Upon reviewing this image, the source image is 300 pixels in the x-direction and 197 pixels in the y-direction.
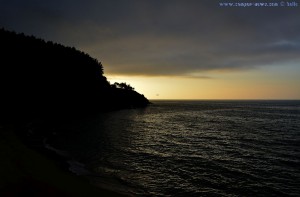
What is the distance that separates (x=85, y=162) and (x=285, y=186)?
67.3 feet

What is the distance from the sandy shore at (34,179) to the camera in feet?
53.5

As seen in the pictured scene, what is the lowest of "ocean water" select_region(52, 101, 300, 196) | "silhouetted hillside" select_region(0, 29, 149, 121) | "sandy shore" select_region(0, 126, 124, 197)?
"ocean water" select_region(52, 101, 300, 196)

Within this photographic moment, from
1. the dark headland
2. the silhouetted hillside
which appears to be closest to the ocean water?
the dark headland

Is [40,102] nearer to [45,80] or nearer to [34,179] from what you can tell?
[45,80]

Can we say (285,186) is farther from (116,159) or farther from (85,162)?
(85,162)

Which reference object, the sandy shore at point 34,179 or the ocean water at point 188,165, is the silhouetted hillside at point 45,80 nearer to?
the ocean water at point 188,165

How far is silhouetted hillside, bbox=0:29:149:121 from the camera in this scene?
231 feet

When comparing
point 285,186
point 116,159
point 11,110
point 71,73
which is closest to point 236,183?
point 285,186

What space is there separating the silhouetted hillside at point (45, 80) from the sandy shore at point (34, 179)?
34.1 m

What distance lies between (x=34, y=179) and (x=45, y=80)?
8207 cm

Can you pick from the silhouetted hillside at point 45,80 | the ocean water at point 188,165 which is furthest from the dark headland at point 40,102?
the ocean water at point 188,165

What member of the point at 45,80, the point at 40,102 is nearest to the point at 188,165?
the point at 40,102

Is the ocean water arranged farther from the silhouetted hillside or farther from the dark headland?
the silhouetted hillside

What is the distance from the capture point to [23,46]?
91.6 meters
